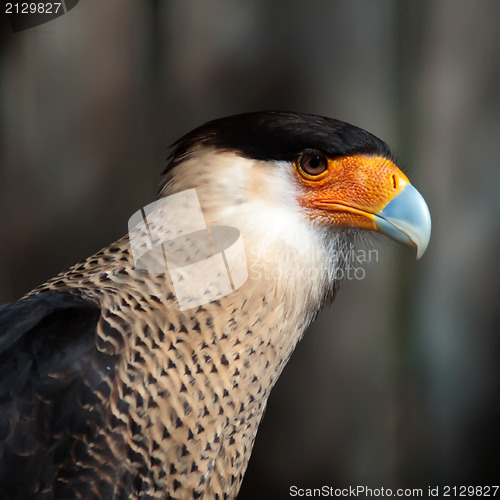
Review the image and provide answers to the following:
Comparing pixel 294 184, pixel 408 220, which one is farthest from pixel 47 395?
pixel 408 220

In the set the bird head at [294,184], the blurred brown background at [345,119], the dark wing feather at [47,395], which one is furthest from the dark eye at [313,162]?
the blurred brown background at [345,119]

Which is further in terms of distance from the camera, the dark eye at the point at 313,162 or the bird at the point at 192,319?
the dark eye at the point at 313,162

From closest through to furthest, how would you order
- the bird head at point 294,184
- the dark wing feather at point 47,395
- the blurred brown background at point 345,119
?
the dark wing feather at point 47,395 < the bird head at point 294,184 < the blurred brown background at point 345,119

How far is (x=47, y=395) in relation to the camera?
104 centimetres

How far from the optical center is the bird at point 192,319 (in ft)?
3.44

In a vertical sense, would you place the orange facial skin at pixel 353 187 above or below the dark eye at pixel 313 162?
below

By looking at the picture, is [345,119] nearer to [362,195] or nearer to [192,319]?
[362,195]

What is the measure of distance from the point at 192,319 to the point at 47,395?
0.27 meters

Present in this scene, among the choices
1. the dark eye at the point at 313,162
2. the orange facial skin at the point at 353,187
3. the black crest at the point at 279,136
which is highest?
the black crest at the point at 279,136

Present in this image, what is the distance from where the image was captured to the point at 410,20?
2066 millimetres

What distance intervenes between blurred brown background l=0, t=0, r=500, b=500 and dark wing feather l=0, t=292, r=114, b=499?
111 centimetres

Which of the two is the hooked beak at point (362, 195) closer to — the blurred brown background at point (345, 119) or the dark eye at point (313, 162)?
the dark eye at point (313, 162)

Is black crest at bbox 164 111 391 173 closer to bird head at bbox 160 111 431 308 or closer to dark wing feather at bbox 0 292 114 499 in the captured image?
bird head at bbox 160 111 431 308

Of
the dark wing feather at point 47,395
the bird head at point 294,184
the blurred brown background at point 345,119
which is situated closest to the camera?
the dark wing feather at point 47,395
